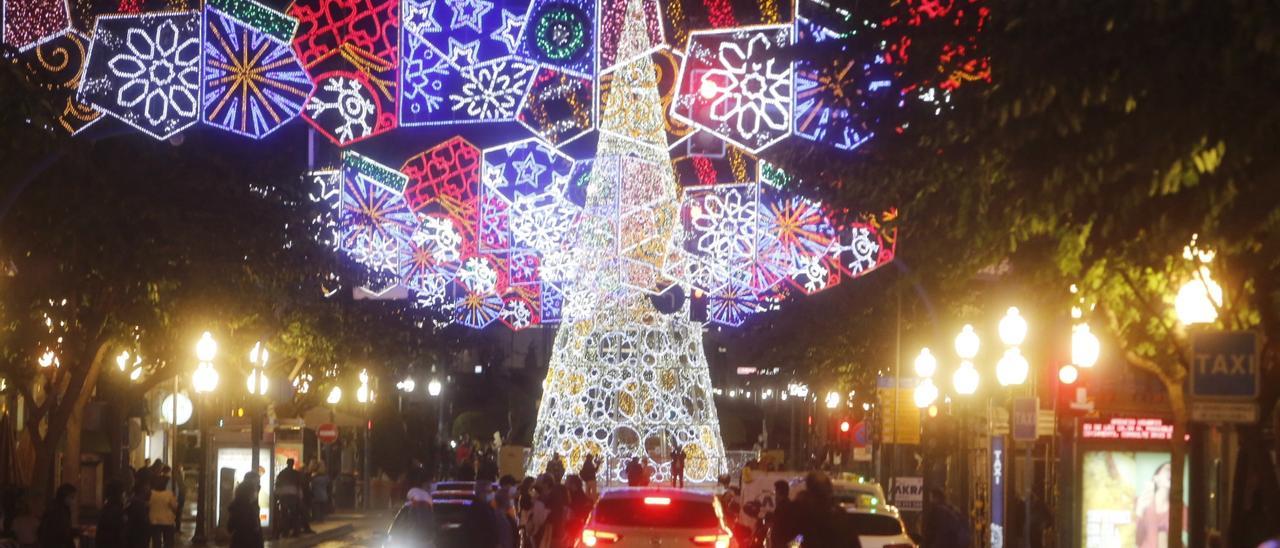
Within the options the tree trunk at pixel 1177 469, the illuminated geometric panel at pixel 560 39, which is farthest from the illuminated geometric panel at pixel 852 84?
the illuminated geometric panel at pixel 560 39

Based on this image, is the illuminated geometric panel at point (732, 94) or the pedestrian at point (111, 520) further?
the illuminated geometric panel at point (732, 94)

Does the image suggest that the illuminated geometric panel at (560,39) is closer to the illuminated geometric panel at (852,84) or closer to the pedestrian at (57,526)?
the illuminated geometric panel at (852,84)

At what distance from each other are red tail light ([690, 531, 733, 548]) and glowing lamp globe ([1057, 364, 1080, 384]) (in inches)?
184

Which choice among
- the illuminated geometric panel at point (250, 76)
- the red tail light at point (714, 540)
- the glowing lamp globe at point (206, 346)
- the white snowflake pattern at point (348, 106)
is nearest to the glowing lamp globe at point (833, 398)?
the glowing lamp globe at point (206, 346)

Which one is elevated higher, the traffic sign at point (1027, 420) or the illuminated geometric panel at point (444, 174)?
the illuminated geometric panel at point (444, 174)

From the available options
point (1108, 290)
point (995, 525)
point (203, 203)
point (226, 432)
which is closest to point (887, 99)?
point (1108, 290)

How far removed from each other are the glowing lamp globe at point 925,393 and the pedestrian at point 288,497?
14.8m

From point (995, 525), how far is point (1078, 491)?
2994 millimetres

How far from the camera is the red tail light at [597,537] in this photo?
68.1 feet

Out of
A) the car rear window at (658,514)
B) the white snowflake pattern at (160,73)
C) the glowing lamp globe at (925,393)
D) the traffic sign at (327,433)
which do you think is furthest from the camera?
the traffic sign at (327,433)

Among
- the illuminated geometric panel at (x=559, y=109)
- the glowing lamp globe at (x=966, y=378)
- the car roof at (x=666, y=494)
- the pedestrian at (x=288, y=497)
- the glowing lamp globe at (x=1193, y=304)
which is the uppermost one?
the illuminated geometric panel at (x=559, y=109)

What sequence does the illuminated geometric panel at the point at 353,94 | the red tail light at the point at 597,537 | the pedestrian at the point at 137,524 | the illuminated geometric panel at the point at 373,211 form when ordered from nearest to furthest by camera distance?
the red tail light at the point at 597,537, the illuminated geometric panel at the point at 353,94, the pedestrian at the point at 137,524, the illuminated geometric panel at the point at 373,211

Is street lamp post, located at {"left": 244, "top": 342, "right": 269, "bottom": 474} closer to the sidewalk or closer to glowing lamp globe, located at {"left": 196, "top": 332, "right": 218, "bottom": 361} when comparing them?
glowing lamp globe, located at {"left": 196, "top": 332, "right": 218, "bottom": 361}

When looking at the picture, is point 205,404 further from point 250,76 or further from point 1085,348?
point 1085,348
